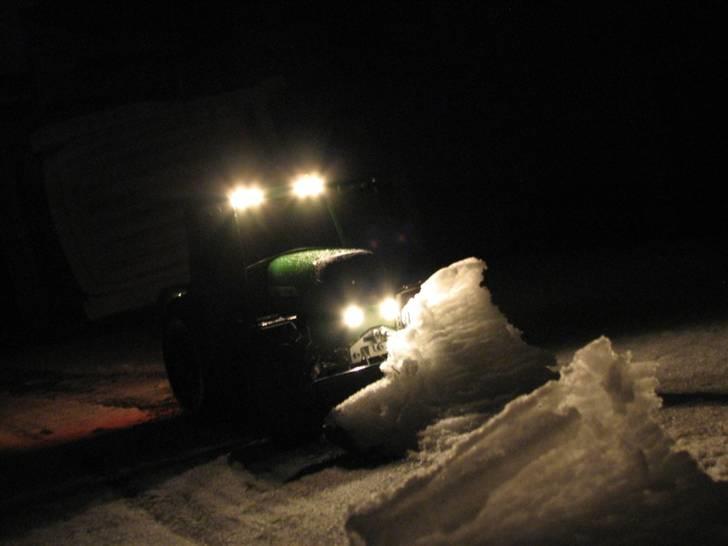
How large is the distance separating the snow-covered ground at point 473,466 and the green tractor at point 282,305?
60 cm

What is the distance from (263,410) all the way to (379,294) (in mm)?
1502

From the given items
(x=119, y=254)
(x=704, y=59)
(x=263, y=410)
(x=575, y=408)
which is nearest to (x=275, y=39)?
(x=119, y=254)

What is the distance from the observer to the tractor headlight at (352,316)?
295 inches

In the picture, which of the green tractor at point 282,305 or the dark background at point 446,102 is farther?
the dark background at point 446,102

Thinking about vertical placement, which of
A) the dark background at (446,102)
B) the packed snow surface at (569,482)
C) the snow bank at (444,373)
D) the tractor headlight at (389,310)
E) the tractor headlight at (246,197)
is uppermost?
the dark background at (446,102)

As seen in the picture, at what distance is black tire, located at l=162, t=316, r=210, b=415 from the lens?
8.70m

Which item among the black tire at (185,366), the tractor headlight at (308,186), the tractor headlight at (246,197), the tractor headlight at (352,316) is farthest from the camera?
the black tire at (185,366)

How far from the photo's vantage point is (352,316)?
7516 mm

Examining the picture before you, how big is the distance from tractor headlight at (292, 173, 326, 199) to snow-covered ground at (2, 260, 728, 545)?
6.73 feet

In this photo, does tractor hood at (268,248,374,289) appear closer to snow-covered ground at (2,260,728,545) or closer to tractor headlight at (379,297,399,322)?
tractor headlight at (379,297,399,322)

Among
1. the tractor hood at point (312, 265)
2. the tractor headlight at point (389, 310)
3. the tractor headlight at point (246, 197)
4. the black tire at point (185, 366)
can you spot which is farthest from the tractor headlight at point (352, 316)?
the black tire at point (185, 366)

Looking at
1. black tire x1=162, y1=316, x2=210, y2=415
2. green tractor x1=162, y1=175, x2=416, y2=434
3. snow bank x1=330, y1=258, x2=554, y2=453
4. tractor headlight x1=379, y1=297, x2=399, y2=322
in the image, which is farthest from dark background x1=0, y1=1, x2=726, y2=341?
snow bank x1=330, y1=258, x2=554, y2=453

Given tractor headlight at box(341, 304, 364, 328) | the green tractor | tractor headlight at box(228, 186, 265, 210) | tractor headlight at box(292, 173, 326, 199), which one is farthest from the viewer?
tractor headlight at box(292, 173, 326, 199)

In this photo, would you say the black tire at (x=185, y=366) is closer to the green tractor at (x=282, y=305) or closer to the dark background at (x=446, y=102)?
the green tractor at (x=282, y=305)
